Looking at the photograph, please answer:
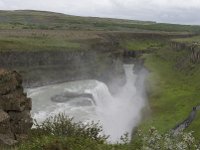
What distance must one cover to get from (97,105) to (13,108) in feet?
125

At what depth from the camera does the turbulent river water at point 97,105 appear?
226ft

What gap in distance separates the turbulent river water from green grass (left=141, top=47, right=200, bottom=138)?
11.0 feet

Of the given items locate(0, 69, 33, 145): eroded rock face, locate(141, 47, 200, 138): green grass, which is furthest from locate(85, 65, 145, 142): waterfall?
locate(0, 69, 33, 145): eroded rock face

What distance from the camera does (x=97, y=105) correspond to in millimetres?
81250

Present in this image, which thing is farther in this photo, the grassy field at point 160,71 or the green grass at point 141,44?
the green grass at point 141,44

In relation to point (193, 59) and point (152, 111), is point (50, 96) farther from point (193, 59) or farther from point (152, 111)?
point (193, 59)

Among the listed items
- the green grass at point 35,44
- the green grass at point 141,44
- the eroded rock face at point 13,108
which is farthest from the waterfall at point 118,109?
the green grass at point 141,44

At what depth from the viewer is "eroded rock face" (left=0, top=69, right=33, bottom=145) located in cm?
4000

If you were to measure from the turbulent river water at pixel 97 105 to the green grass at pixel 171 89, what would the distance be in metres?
3.35

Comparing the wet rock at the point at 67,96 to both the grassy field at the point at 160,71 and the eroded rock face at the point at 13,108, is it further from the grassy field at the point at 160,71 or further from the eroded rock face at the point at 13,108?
the eroded rock face at the point at 13,108

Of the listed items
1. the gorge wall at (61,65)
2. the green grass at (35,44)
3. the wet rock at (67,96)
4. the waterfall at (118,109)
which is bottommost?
the waterfall at (118,109)

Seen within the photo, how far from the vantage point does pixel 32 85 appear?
3533 inches

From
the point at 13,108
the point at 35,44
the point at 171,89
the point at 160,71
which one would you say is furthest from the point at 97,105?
the point at 160,71

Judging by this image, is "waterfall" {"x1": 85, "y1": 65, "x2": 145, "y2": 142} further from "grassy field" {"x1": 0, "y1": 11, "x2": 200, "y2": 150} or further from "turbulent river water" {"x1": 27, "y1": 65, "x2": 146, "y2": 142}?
"grassy field" {"x1": 0, "y1": 11, "x2": 200, "y2": 150}
